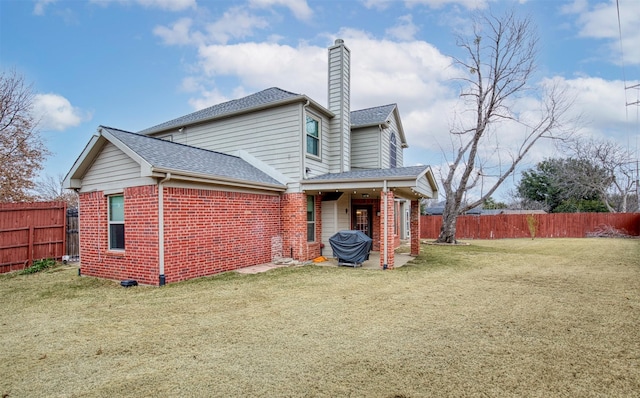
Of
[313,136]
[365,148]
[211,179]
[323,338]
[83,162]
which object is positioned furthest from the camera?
[365,148]

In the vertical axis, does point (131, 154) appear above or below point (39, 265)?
above

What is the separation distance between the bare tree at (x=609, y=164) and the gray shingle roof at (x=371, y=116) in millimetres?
23519

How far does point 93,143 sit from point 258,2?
7.70 meters

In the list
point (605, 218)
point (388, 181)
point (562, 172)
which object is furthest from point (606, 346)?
point (562, 172)

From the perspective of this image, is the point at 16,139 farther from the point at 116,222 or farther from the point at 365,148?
the point at 365,148

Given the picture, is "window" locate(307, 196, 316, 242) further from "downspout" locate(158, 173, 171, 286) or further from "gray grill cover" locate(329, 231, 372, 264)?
"downspout" locate(158, 173, 171, 286)

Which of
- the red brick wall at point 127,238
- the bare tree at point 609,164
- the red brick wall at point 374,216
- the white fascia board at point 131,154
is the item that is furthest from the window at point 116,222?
the bare tree at point 609,164

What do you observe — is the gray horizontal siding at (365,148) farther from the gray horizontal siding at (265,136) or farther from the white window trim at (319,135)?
the gray horizontal siding at (265,136)

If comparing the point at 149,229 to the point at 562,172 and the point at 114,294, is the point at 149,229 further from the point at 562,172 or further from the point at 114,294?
the point at 562,172

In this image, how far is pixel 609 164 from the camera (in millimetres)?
29578

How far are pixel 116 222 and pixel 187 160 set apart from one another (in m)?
2.28

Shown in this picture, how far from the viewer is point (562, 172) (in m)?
32.9

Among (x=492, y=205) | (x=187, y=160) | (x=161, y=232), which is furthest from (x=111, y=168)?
(x=492, y=205)

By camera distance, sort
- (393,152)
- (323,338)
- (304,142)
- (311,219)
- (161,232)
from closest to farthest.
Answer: (323,338) → (161,232) → (304,142) → (311,219) → (393,152)
